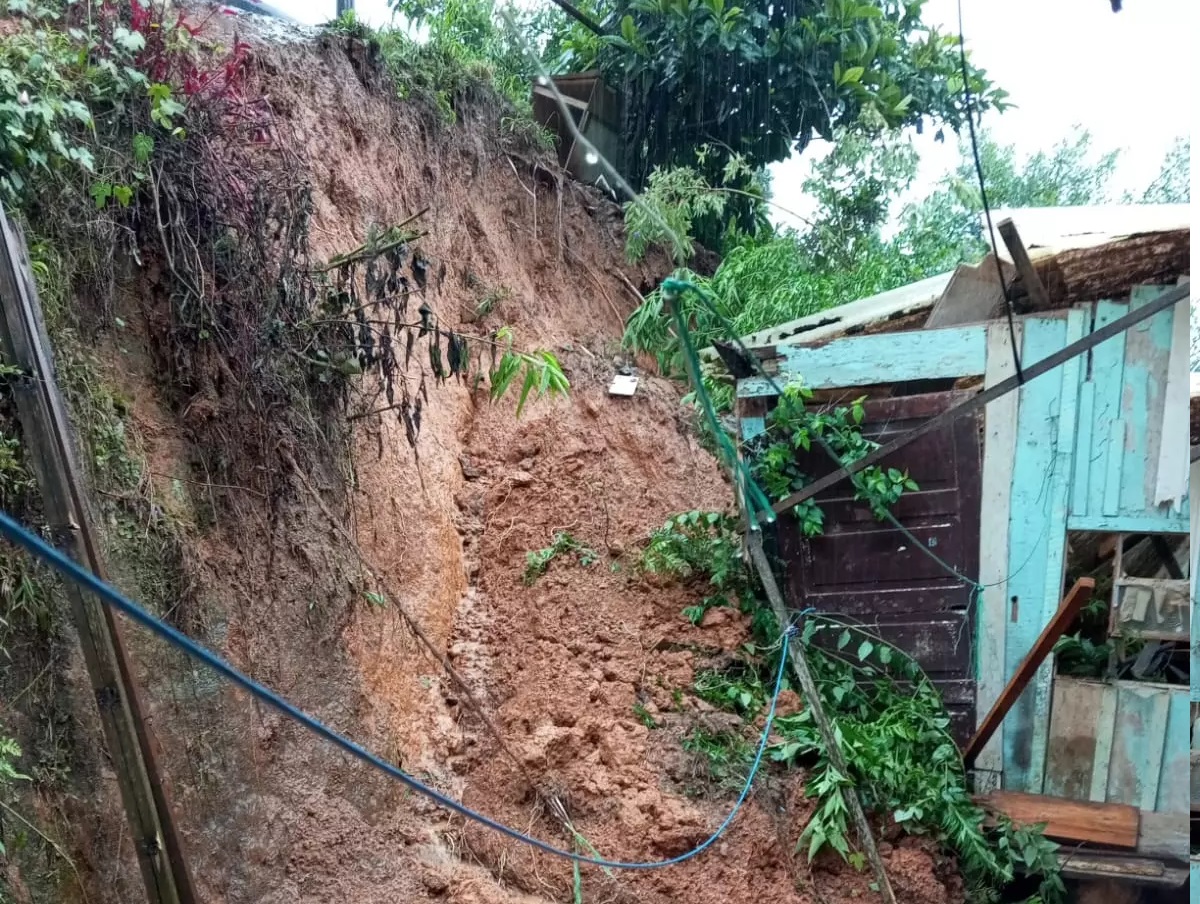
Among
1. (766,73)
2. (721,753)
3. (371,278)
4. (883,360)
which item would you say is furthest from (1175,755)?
(766,73)

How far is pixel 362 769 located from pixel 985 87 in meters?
5.04

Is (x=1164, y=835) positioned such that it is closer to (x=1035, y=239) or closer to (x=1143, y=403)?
(x=1143, y=403)

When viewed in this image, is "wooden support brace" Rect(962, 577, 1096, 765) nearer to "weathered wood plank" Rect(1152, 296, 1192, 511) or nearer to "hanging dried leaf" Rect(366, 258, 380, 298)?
"weathered wood plank" Rect(1152, 296, 1192, 511)

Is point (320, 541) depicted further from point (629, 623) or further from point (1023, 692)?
point (1023, 692)

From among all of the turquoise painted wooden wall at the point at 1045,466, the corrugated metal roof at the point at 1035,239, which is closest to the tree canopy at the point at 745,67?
the corrugated metal roof at the point at 1035,239

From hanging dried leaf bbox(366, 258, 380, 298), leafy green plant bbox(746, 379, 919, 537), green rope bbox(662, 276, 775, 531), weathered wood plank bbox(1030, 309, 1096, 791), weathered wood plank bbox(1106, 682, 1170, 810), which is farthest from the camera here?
leafy green plant bbox(746, 379, 919, 537)

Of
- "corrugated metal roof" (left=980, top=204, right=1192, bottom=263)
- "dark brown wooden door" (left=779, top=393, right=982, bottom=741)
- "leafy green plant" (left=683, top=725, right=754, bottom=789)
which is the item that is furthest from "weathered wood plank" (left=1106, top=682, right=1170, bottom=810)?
"corrugated metal roof" (left=980, top=204, right=1192, bottom=263)

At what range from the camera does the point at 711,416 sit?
3.96 metres

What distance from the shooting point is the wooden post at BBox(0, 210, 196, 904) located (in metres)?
2.65

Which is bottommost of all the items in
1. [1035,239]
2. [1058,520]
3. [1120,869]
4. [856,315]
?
[1120,869]

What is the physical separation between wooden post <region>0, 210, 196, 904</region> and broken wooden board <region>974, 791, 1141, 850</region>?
3620 mm

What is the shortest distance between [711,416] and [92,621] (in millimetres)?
2390

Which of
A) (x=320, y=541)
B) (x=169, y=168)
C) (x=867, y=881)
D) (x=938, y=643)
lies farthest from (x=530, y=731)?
(x=169, y=168)

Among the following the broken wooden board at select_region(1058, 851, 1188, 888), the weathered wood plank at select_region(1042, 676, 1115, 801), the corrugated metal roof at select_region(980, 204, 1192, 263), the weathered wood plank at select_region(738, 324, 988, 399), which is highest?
the corrugated metal roof at select_region(980, 204, 1192, 263)
